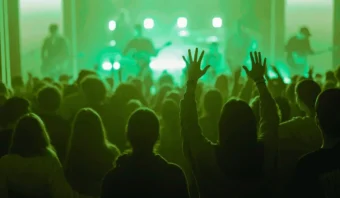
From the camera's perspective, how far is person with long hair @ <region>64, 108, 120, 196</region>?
3.88 metres

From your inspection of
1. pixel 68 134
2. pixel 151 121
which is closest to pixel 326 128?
pixel 151 121

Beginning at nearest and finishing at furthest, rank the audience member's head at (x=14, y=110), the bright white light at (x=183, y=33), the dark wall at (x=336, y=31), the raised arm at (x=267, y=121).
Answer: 1. the raised arm at (x=267, y=121)
2. the audience member's head at (x=14, y=110)
3. the dark wall at (x=336, y=31)
4. the bright white light at (x=183, y=33)

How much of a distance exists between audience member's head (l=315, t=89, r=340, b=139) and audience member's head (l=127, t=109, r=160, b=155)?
0.93 m

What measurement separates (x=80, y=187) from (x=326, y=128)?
1962mm

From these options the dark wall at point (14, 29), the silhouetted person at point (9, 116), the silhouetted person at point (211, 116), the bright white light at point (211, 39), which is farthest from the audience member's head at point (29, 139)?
the bright white light at point (211, 39)

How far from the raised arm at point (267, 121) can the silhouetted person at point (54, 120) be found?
6.64ft

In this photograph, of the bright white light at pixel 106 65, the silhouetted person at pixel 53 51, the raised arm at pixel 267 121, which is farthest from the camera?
the bright white light at pixel 106 65

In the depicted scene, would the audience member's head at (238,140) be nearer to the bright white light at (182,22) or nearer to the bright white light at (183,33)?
the bright white light at (183,33)

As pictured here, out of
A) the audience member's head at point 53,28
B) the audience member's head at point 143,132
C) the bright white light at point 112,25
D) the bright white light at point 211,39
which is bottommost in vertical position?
the audience member's head at point 143,132

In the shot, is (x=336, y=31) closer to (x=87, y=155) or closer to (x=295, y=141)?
(x=295, y=141)

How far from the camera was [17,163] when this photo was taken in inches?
136

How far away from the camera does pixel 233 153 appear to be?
3.05 metres

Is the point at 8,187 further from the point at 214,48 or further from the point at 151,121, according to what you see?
the point at 214,48

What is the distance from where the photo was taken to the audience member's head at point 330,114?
2.90 meters
